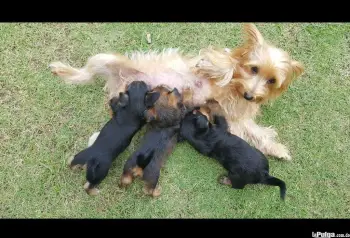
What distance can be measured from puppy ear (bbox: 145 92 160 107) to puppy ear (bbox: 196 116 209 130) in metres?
0.55

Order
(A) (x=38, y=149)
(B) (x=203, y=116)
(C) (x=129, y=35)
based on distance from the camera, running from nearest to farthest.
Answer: (B) (x=203, y=116)
(A) (x=38, y=149)
(C) (x=129, y=35)

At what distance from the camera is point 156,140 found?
5324 mm

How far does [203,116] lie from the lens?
17.4ft

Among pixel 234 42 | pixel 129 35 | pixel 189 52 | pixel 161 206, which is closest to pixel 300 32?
pixel 234 42

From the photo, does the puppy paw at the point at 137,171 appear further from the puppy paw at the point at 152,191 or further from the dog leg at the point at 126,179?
the puppy paw at the point at 152,191

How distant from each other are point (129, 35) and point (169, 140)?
1.66 meters

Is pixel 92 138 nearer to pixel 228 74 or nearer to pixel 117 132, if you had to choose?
pixel 117 132

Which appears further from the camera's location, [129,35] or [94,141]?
[129,35]

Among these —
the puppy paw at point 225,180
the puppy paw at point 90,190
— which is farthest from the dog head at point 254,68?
the puppy paw at point 90,190

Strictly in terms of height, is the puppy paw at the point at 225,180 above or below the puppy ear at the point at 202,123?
below

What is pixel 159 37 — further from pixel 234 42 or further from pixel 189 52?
pixel 234 42

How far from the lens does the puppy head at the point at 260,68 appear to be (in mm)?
4977

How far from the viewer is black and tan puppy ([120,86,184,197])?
5258 millimetres

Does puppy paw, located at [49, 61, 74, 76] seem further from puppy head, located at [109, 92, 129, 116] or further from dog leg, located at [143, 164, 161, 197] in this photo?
dog leg, located at [143, 164, 161, 197]
